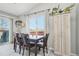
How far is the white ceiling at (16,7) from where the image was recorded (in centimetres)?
202

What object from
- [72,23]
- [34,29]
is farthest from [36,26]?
[72,23]

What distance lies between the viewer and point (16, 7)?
204cm

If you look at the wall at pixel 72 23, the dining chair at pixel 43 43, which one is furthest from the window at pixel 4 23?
the dining chair at pixel 43 43

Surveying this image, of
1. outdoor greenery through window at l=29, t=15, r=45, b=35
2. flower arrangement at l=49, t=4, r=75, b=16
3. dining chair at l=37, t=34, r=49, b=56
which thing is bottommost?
dining chair at l=37, t=34, r=49, b=56

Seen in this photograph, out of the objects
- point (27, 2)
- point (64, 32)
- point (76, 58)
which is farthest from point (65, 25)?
point (27, 2)

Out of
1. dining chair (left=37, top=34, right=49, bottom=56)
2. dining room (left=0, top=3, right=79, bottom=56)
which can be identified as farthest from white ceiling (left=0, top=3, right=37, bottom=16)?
dining chair (left=37, top=34, right=49, bottom=56)

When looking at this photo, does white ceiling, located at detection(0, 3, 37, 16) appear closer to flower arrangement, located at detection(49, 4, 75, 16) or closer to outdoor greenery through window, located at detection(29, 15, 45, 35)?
outdoor greenery through window, located at detection(29, 15, 45, 35)

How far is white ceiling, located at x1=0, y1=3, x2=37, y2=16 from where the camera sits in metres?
2.02

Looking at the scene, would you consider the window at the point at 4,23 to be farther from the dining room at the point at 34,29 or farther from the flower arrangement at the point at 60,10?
the flower arrangement at the point at 60,10

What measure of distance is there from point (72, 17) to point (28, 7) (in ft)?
2.20

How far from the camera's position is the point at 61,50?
6.59ft

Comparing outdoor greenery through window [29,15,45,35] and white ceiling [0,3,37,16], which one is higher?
white ceiling [0,3,37,16]

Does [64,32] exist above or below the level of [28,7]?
below

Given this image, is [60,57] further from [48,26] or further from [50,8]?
[50,8]
